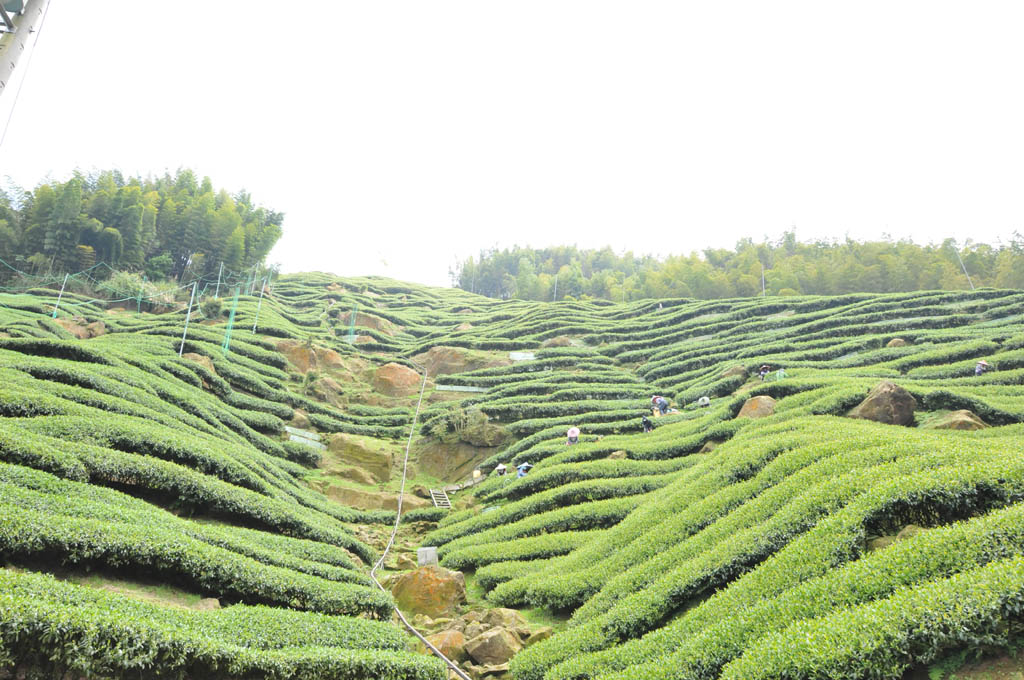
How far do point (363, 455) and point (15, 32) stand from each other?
20362mm

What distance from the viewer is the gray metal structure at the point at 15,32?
8.80 metres

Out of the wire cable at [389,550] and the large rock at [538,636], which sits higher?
the large rock at [538,636]

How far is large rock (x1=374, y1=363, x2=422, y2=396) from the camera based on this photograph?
38562 millimetres

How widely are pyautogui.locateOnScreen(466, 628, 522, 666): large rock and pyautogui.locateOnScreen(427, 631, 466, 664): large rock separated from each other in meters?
0.15

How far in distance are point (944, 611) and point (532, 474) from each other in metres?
15.6

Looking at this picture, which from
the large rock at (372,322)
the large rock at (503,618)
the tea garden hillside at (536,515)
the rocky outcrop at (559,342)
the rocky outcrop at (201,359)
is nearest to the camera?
the tea garden hillside at (536,515)

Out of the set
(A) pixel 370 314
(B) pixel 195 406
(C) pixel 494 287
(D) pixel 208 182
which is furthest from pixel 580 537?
(C) pixel 494 287

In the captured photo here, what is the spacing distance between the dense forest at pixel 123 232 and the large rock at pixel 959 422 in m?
61.2

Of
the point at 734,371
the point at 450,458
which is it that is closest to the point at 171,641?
the point at 450,458

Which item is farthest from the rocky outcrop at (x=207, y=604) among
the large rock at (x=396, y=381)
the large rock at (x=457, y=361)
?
the large rock at (x=457, y=361)

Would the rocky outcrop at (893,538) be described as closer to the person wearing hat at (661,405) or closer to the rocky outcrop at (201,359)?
the person wearing hat at (661,405)

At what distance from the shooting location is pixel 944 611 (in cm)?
546

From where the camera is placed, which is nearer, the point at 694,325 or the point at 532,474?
the point at 532,474

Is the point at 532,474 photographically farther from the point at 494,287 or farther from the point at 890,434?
the point at 494,287
